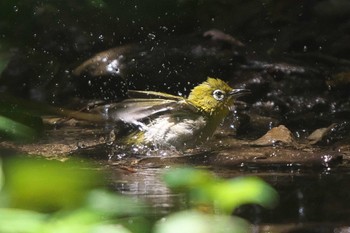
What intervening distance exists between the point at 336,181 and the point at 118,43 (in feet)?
14.8

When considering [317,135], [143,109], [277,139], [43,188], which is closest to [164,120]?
[143,109]

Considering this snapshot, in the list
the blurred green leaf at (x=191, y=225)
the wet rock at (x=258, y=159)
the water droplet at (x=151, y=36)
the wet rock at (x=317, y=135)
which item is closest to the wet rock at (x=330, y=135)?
the wet rock at (x=317, y=135)

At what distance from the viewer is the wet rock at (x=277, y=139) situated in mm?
4891

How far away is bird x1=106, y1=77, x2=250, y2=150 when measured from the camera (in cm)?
530

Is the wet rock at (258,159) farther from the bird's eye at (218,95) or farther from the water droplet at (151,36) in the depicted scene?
the water droplet at (151,36)

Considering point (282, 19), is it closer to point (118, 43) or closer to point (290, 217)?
point (118, 43)

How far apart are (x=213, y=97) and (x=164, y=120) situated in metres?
0.57

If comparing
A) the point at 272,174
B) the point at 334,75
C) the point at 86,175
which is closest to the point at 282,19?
the point at 334,75

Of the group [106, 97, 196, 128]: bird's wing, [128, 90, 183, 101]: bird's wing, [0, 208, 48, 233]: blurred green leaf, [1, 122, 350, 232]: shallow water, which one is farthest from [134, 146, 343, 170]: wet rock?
[0, 208, 48, 233]: blurred green leaf

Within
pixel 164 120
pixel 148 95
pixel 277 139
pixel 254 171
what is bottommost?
pixel 254 171

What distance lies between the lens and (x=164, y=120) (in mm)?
5402

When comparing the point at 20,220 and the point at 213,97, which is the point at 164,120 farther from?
the point at 20,220

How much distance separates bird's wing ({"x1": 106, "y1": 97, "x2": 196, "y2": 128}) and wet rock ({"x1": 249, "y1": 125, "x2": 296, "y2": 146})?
2.42 ft

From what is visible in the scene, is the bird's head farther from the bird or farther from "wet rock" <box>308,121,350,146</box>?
"wet rock" <box>308,121,350,146</box>
